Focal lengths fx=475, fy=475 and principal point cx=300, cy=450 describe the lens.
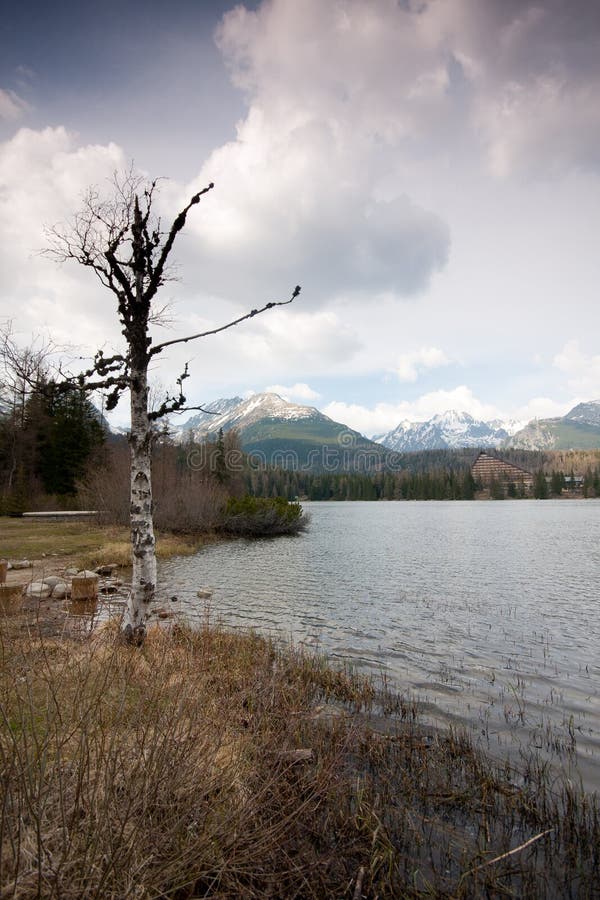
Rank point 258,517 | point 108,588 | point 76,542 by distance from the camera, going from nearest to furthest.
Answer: point 108,588 → point 76,542 → point 258,517

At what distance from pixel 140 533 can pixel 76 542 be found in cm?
2601

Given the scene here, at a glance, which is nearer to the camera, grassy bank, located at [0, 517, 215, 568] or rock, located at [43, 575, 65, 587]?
rock, located at [43, 575, 65, 587]

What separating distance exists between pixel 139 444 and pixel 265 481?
182 m

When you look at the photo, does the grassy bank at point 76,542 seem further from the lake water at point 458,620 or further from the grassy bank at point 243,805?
the grassy bank at point 243,805

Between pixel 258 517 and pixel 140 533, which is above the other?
pixel 140 533

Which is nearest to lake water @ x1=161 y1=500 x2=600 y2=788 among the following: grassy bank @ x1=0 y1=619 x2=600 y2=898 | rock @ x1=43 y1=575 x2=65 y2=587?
grassy bank @ x1=0 y1=619 x2=600 y2=898

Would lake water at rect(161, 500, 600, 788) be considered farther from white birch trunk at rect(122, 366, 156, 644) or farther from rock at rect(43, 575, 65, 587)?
white birch trunk at rect(122, 366, 156, 644)

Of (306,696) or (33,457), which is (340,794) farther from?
(33,457)

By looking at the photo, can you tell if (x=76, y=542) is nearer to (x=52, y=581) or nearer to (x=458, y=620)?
(x=52, y=581)

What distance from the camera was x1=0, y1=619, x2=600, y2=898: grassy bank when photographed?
312 centimetres

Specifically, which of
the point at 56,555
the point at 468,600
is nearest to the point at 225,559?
the point at 56,555

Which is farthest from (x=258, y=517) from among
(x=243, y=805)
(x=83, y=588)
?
(x=243, y=805)

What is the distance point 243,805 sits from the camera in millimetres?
4285

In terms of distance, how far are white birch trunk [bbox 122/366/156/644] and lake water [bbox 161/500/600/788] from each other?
594 centimetres
